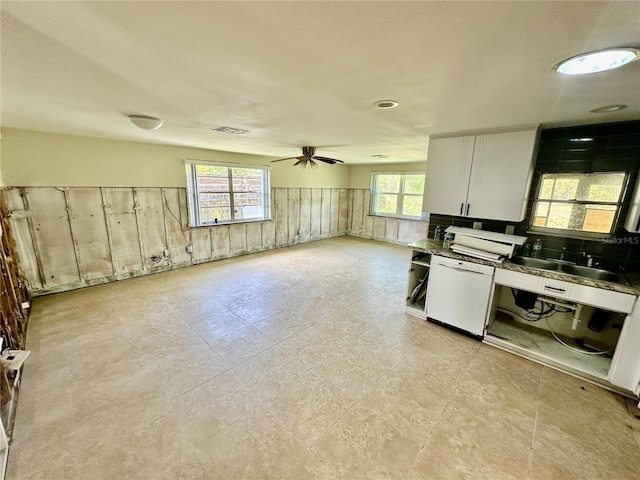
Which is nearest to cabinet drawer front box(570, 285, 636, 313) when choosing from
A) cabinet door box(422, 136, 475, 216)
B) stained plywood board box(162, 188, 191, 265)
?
cabinet door box(422, 136, 475, 216)

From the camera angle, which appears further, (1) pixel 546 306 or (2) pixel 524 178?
(1) pixel 546 306

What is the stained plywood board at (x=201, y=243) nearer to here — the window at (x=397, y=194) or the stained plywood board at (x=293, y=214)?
the stained plywood board at (x=293, y=214)

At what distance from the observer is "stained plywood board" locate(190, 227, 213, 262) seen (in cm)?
510

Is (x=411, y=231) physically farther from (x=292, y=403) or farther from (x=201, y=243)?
(x=292, y=403)

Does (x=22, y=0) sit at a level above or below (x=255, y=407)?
above

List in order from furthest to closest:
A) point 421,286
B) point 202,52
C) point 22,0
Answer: point 421,286 < point 202,52 < point 22,0

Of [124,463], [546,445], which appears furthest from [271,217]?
[546,445]

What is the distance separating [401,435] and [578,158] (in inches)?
126

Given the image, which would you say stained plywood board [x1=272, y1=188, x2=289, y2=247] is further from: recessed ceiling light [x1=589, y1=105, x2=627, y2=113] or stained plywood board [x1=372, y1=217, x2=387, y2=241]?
recessed ceiling light [x1=589, y1=105, x2=627, y2=113]

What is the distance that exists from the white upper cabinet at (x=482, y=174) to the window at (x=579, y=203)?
26cm

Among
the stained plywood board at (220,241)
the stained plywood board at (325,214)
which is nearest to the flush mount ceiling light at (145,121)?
the stained plywood board at (220,241)

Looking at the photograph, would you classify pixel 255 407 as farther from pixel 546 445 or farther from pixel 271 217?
pixel 271 217

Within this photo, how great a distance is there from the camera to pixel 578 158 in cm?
260

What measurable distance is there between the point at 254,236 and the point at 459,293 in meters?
4.64
